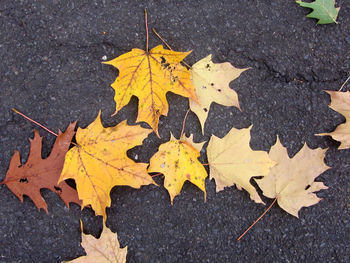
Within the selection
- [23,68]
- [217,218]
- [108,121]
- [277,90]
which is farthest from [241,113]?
[23,68]

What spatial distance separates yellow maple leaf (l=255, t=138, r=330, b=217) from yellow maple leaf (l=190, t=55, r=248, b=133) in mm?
441

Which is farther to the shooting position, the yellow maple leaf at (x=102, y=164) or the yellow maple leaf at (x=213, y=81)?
the yellow maple leaf at (x=213, y=81)

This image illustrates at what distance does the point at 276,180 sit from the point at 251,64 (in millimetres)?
724

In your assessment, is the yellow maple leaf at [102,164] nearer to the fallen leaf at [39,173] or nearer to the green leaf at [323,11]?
the fallen leaf at [39,173]

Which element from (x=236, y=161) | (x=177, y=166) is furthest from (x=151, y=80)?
(x=236, y=161)

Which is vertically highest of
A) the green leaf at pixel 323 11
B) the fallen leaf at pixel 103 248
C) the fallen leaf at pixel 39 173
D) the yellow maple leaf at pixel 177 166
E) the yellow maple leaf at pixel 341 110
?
the green leaf at pixel 323 11

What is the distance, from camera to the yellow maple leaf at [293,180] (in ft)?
7.14

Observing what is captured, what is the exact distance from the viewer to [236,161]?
7.03 ft

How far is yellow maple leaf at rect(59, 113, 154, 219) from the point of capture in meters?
2.04

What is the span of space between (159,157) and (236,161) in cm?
44

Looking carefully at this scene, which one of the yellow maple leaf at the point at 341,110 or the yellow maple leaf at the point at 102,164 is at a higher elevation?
the yellow maple leaf at the point at 341,110

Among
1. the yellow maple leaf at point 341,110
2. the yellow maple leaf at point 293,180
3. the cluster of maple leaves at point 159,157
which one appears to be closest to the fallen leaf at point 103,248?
the cluster of maple leaves at point 159,157

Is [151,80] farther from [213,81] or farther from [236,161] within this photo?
[236,161]

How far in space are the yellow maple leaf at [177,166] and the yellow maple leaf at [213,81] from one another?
0.95ft
